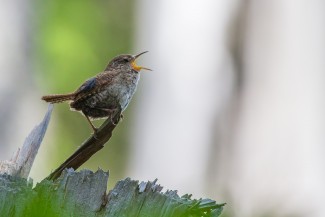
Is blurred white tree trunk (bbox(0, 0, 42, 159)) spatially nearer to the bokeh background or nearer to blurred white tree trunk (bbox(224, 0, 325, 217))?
the bokeh background

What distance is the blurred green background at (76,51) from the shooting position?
51.7 ft

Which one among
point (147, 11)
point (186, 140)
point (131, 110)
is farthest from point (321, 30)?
point (131, 110)

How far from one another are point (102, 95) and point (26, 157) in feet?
3.23

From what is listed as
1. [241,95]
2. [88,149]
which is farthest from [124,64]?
[241,95]

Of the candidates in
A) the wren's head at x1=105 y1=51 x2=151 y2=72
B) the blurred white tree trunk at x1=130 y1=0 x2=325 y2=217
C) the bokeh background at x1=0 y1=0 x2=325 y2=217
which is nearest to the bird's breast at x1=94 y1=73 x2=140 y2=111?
the wren's head at x1=105 y1=51 x2=151 y2=72

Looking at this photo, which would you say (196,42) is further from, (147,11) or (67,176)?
(67,176)

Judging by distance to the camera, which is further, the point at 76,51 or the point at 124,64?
the point at 76,51

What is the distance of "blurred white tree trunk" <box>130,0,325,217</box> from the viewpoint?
7211 mm

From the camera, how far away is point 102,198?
2.87m

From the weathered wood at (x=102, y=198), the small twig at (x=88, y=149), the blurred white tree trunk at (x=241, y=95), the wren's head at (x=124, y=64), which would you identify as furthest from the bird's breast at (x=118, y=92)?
the weathered wood at (x=102, y=198)

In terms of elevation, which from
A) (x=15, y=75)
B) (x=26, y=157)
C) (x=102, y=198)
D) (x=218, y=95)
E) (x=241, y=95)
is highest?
(x=15, y=75)

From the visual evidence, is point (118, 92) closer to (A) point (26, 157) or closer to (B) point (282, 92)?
(A) point (26, 157)

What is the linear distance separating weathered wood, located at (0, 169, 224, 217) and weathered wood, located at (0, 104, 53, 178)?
68cm

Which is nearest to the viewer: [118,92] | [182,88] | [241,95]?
[118,92]
